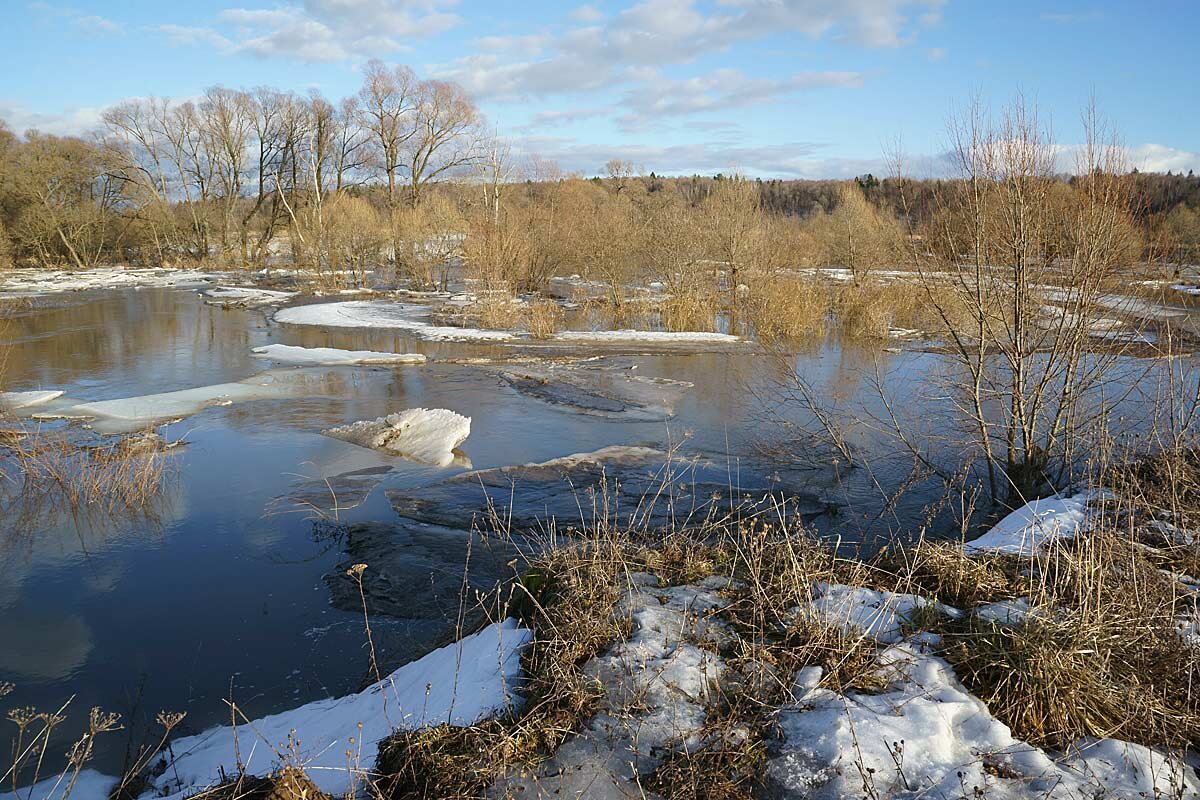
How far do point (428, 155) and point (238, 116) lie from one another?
39.4 feet

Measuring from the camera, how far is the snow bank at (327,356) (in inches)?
632

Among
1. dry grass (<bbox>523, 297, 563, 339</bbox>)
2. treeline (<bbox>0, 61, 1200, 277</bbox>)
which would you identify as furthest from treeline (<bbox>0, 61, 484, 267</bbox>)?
dry grass (<bbox>523, 297, 563, 339</bbox>)

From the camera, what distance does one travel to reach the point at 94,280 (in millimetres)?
34094

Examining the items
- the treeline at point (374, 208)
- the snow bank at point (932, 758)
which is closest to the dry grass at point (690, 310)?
the treeline at point (374, 208)

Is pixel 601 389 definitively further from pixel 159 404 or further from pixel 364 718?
pixel 364 718

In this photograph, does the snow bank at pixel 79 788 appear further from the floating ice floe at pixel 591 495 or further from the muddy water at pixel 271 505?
the floating ice floe at pixel 591 495

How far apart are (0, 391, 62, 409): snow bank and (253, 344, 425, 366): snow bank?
439 centimetres

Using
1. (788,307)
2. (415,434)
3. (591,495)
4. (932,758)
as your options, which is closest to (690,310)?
(788,307)

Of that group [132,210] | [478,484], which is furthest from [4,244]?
[478,484]

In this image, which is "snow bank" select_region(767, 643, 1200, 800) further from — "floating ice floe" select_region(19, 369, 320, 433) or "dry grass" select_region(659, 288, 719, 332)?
"dry grass" select_region(659, 288, 719, 332)

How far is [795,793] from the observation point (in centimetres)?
307

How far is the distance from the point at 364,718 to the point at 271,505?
4.69 m

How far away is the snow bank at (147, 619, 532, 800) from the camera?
3.55m

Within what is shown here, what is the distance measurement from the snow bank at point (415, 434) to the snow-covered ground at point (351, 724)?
5.10 meters
